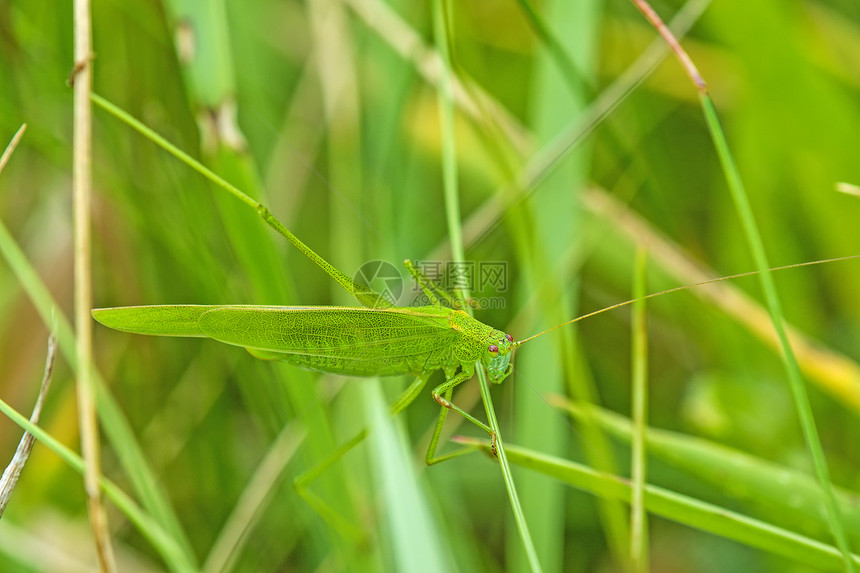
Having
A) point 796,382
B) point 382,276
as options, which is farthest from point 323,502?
point 796,382

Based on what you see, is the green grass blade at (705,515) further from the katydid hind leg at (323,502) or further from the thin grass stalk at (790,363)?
the katydid hind leg at (323,502)

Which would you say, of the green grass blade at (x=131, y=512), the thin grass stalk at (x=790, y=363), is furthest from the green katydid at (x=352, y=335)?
the thin grass stalk at (x=790, y=363)

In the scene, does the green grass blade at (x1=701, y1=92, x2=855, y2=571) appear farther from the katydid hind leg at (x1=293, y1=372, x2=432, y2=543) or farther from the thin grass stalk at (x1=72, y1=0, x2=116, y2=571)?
the thin grass stalk at (x1=72, y1=0, x2=116, y2=571)

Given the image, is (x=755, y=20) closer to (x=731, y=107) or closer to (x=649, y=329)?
(x=731, y=107)

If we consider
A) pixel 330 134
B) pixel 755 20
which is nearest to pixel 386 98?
pixel 330 134

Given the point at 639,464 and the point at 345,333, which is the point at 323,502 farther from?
the point at 639,464
